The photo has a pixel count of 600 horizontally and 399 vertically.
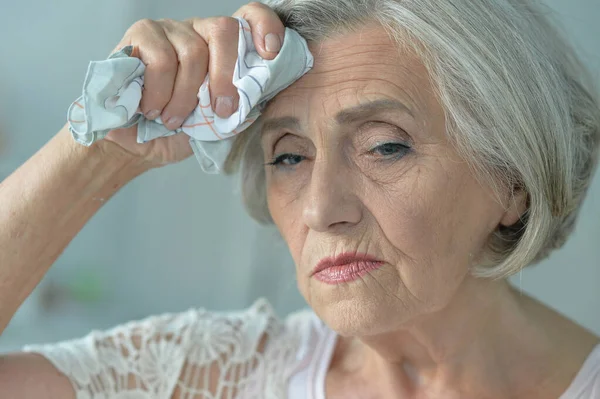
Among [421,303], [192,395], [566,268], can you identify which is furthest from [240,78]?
[566,268]

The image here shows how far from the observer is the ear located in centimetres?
158

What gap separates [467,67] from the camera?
1.46 m

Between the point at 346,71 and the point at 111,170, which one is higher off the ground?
the point at 346,71

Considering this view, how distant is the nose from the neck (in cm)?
32

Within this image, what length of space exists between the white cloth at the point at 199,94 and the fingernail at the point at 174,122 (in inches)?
0.7

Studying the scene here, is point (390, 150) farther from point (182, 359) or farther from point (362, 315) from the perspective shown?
point (182, 359)

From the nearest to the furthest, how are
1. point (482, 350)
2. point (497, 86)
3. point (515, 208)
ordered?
point (497, 86)
point (515, 208)
point (482, 350)

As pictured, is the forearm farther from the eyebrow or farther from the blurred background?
the blurred background

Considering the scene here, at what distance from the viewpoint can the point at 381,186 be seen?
1.50 metres

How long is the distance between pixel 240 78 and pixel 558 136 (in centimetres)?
67

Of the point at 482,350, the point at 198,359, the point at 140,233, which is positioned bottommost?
the point at 140,233

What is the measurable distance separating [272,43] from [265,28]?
0.04 metres

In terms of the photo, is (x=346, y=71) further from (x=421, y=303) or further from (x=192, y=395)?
(x=192, y=395)

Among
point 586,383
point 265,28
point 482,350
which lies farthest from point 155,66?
point 586,383
